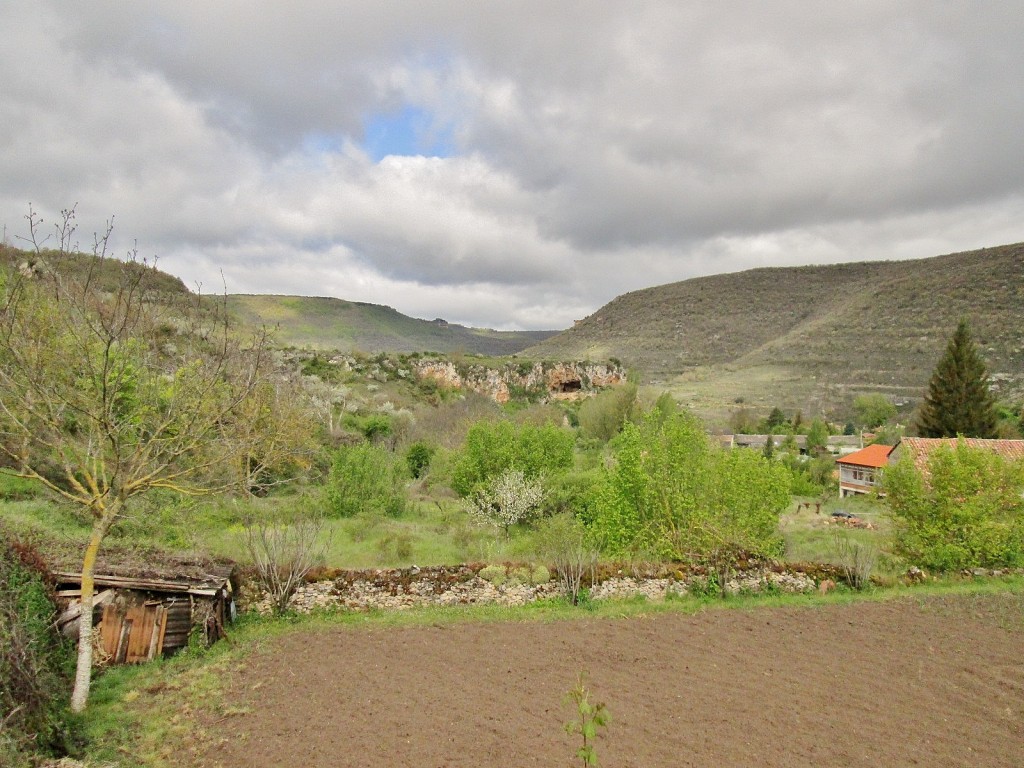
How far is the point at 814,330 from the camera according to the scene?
8900cm

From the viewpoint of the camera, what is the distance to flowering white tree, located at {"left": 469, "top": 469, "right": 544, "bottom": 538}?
1057 inches

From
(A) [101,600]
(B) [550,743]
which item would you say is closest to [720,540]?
(B) [550,743]

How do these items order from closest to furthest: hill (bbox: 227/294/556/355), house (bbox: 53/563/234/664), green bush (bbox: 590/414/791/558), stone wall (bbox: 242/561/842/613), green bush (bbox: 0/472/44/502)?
house (bbox: 53/563/234/664) → stone wall (bbox: 242/561/842/613) → green bush (bbox: 590/414/791/558) → green bush (bbox: 0/472/44/502) → hill (bbox: 227/294/556/355)

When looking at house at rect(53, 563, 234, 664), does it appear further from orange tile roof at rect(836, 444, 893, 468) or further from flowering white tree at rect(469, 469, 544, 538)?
orange tile roof at rect(836, 444, 893, 468)

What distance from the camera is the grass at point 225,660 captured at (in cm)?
799

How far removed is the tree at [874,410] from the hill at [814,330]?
12.0ft

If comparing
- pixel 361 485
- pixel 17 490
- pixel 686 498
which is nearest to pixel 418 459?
pixel 361 485

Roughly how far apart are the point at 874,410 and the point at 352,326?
262 feet

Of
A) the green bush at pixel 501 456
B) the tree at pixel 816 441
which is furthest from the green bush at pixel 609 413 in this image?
the green bush at pixel 501 456

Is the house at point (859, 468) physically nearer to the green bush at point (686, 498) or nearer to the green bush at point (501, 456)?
the green bush at point (501, 456)

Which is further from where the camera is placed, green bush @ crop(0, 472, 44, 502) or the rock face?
the rock face

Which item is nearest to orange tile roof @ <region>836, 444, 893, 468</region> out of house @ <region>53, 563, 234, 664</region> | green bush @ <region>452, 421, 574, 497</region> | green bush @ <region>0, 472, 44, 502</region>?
green bush @ <region>452, 421, 574, 497</region>

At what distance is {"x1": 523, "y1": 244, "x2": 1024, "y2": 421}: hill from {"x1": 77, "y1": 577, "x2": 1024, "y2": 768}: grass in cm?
5606

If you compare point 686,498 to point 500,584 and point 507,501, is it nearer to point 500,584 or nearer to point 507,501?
point 500,584
